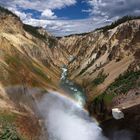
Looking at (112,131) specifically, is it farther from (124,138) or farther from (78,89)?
(78,89)

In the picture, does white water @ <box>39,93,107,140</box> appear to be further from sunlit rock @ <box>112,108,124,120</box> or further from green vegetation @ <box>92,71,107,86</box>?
green vegetation @ <box>92,71,107,86</box>

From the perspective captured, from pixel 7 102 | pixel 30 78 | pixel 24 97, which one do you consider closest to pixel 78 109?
pixel 30 78

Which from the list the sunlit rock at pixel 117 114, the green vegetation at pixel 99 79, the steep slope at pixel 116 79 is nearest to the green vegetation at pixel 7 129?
the sunlit rock at pixel 117 114

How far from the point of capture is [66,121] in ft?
207

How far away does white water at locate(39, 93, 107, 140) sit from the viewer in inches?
2219

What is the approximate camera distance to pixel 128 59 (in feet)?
325

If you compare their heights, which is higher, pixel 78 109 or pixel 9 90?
pixel 9 90

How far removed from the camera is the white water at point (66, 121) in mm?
56375

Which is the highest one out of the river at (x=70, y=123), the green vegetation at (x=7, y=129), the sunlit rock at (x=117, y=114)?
the green vegetation at (x=7, y=129)

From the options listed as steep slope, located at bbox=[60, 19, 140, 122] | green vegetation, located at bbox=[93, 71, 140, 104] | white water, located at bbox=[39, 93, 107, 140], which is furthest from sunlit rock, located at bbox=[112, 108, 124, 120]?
green vegetation, located at bbox=[93, 71, 140, 104]

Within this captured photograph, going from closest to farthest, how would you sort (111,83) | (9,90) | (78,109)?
(9,90) < (78,109) < (111,83)

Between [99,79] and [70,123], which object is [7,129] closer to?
[70,123]

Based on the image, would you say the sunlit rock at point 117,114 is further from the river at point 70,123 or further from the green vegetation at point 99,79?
the green vegetation at point 99,79

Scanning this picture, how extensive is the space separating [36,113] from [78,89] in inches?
1710
